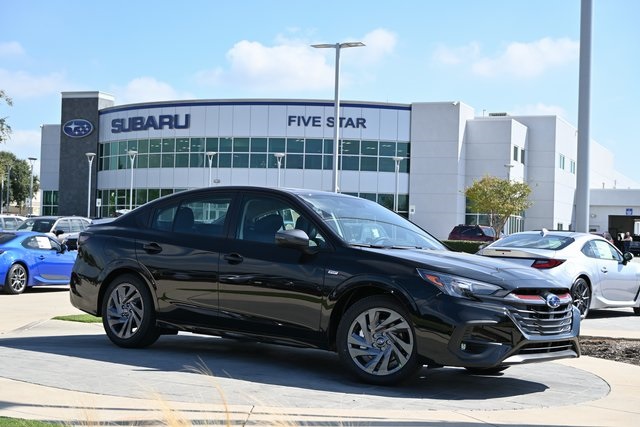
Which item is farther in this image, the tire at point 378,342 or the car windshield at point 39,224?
the car windshield at point 39,224

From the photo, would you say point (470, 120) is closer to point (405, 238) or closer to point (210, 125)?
point (210, 125)

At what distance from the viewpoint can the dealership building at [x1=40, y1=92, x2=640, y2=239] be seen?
202ft

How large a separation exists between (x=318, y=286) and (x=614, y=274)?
8.30 metres

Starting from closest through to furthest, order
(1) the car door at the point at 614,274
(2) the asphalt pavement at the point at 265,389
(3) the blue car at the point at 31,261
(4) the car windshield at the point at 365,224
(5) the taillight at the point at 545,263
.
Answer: (2) the asphalt pavement at the point at 265,389, (4) the car windshield at the point at 365,224, (5) the taillight at the point at 545,263, (1) the car door at the point at 614,274, (3) the blue car at the point at 31,261

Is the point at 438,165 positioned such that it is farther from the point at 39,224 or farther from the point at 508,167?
the point at 39,224

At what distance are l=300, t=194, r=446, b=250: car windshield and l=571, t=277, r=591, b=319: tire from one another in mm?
5492

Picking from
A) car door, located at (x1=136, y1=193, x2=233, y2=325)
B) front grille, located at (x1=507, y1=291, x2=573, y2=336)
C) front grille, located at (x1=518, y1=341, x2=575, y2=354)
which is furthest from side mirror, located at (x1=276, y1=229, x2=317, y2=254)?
front grille, located at (x1=518, y1=341, x2=575, y2=354)

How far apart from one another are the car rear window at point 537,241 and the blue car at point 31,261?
855 cm

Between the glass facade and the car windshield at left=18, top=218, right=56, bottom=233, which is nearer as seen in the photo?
the car windshield at left=18, top=218, right=56, bottom=233

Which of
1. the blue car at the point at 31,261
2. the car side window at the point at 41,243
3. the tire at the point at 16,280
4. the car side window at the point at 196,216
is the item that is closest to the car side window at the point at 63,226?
the blue car at the point at 31,261

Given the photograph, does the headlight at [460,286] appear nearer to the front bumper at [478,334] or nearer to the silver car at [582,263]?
the front bumper at [478,334]

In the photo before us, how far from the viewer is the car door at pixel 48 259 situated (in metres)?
17.2

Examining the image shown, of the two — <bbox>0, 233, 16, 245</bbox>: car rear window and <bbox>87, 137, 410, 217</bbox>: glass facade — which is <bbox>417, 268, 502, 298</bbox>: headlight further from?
<bbox>87, 137, 410, 217</bbox>: glass facade

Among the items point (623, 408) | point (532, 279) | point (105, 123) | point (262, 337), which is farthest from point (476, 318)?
point (105, 123)
